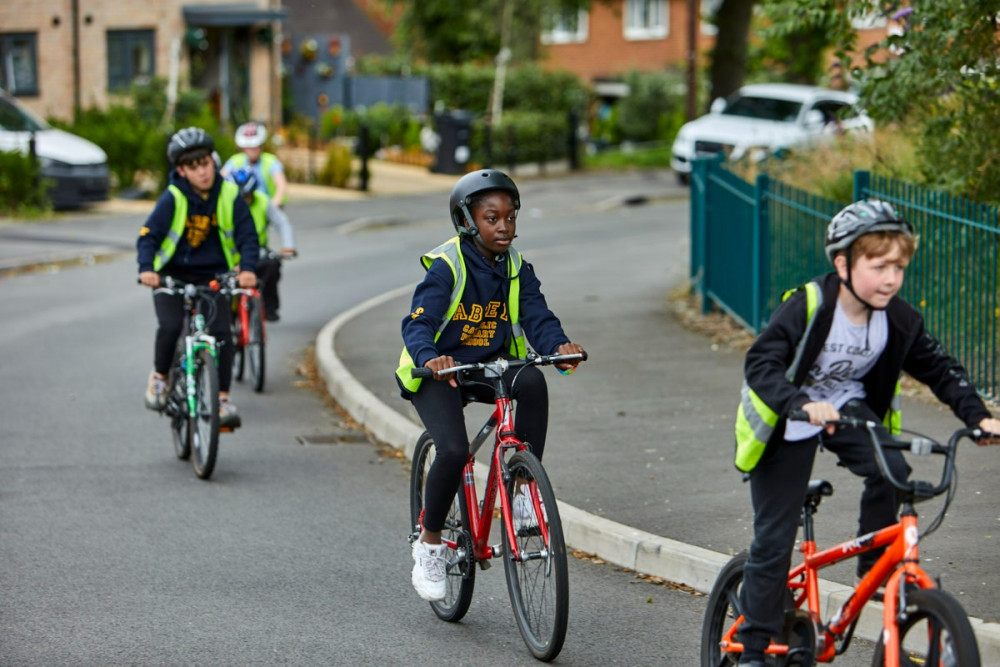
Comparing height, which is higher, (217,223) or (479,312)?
(217,223)

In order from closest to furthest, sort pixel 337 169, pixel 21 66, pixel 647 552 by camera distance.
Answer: pixel 647 552
pixel 337 169
pixel 21 66

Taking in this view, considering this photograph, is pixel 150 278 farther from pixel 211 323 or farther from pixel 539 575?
pixel 539 575

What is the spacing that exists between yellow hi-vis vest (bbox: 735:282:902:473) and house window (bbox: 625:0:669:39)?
52.1m

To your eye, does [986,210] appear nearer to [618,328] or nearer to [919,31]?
[919,31]

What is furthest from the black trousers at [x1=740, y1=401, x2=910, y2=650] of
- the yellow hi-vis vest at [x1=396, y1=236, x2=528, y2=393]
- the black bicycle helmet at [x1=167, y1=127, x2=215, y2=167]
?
the black bicycle helmet at [x1=167, y1=127, x2=215, y2=167]

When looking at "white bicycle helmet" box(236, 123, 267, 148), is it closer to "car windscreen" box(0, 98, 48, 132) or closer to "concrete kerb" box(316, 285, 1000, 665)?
"concrete kerb" box(316, 285, 1000, 665)

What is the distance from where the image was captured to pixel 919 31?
34.2ft

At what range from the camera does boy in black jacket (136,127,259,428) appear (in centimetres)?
841

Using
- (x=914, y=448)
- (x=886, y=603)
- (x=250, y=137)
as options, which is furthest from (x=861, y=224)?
(x=250, y=137)

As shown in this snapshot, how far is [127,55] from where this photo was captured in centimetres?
3641

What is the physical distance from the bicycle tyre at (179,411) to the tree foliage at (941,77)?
5.32 meters

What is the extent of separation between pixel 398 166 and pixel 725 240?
23450 mm

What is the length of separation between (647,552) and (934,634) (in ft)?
8.50

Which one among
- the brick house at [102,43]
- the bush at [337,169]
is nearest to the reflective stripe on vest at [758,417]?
the bush at [337,169]
